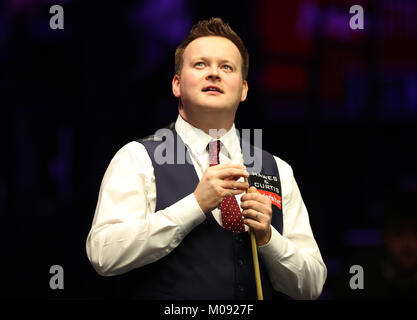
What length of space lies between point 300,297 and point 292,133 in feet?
6.56

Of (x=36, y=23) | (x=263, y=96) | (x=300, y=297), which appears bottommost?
(x=300, y=297)

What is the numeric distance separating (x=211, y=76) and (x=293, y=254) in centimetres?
68

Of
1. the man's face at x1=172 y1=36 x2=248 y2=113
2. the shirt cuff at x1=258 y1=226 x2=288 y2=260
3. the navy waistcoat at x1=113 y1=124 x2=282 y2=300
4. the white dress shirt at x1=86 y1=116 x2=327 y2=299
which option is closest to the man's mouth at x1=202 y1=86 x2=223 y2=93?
the man's face at x1=172 y1=36 x2=248 y2=113

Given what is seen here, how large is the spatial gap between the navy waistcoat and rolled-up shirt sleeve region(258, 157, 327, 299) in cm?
6

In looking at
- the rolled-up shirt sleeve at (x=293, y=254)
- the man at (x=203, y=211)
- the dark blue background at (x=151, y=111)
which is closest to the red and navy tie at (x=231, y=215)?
the man at (x=203, y=211)

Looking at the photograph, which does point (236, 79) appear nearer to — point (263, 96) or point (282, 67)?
point (263, 96)

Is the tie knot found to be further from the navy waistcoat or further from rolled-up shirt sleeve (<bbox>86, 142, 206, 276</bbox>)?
rolled-up shirt sleeve (<bbox>86, 142, 206, 276</bbox>)

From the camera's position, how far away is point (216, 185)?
6.84 feet

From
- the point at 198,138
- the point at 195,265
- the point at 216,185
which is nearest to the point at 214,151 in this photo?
the point at 198,138

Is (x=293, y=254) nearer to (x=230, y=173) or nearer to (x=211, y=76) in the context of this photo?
(x=230, y=173)

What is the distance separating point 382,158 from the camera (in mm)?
4199

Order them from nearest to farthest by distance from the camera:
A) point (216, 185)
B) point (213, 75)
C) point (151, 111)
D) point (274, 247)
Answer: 1. point (216, 185)
2. point (274, 247)
3. point (213, 75)
4. point (151, 111)

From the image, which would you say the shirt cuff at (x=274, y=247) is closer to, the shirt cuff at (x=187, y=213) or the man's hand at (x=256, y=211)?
the man's hand at (x=256, y=211)
